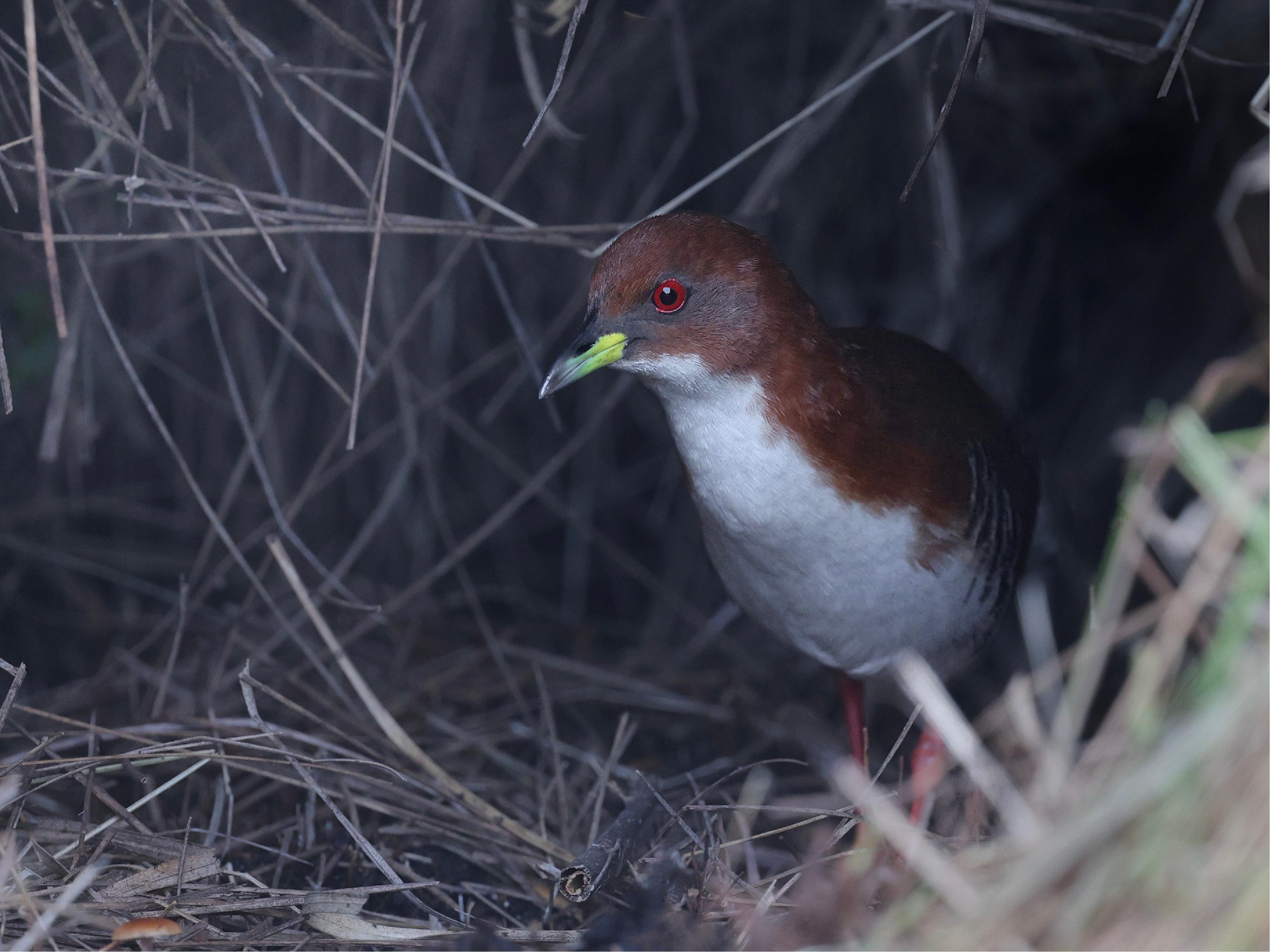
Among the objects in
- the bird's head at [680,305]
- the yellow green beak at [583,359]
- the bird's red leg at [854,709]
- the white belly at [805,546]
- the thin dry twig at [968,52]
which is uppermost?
the thin dry twig at [968,52]

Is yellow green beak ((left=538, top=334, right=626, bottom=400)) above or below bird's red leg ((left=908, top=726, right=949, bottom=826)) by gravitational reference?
above

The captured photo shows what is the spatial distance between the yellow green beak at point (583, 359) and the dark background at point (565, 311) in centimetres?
94

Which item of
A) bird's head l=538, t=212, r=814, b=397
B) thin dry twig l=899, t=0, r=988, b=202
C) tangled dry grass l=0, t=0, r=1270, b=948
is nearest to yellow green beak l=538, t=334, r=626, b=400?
bird's head l=538, t=212, r=814, b=397

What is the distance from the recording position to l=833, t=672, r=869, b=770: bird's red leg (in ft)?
11.8

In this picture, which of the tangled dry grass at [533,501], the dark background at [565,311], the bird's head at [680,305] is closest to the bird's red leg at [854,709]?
the tangled dry grass at [533,501]

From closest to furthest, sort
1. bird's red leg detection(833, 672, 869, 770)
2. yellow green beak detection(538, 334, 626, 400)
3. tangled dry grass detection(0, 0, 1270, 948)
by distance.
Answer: tangled dry grass detection(0, 0, 1270, 948) < yellow green beak detection(538, 334, 626, 400) < bird's red leg detection(833, 672, 869, 770)

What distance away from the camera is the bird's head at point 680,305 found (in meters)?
2.78

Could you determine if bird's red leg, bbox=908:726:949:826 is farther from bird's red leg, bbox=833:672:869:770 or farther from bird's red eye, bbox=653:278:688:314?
bird's red eye, bbox=653:278:688:314

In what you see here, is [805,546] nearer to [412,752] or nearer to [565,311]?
[412,752]

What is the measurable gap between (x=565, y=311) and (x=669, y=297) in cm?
113

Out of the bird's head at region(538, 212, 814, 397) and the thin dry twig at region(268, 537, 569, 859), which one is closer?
the bird's head at region(538, 212, 814, 397)

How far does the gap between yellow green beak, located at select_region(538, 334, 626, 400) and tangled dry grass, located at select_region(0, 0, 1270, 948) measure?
1.23 ft

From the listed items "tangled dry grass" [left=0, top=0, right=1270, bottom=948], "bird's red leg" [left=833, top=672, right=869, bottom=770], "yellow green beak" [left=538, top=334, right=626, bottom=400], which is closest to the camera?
"tangled dry grass" [left=0, top=0, right=1270, bottom=948]

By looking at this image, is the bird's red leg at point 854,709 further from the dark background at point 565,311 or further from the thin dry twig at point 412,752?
the thin dry twig at point 412,752
